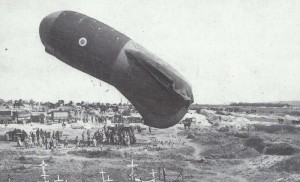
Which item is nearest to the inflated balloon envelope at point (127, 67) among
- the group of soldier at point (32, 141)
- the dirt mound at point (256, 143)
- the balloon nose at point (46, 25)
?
the balloon nose at point (46, 25)

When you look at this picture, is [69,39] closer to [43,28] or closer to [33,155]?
[43,28]

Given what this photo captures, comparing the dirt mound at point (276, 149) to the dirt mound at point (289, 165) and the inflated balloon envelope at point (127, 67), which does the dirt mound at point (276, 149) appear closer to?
the dirt mound at point (289, 165)

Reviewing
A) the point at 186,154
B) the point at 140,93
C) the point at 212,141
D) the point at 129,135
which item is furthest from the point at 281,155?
the point at 140,93

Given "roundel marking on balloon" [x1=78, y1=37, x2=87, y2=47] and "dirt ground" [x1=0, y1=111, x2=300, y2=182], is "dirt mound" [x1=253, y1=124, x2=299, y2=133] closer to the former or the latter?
"dirt ground" [x1=0, y1=111, x2=300, y2=182]

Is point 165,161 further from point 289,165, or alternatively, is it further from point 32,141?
point 32,141

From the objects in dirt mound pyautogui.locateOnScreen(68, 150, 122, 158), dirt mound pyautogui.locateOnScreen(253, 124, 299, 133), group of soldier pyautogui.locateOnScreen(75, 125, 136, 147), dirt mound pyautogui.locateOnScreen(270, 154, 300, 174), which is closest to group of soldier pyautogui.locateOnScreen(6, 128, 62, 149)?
group of soldier pyautogui.locateOnScreen(75, 125, 136, 147)

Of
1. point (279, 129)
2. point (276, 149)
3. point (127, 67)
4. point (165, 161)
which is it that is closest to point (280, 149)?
point (276, 149)
